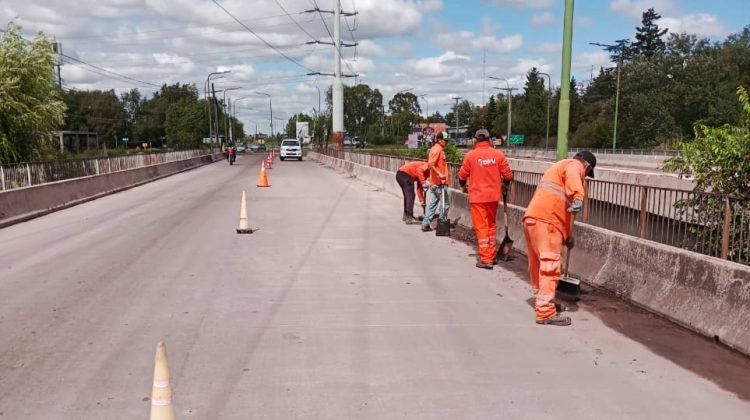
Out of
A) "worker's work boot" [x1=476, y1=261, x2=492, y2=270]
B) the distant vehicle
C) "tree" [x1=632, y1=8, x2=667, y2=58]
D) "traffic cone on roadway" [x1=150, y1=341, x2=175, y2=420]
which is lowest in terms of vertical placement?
the distant vehicle

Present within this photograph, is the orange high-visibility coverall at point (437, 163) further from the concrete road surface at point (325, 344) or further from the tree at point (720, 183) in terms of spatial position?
the tree at point (720, 183)

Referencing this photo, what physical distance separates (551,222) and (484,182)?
7.63 feet

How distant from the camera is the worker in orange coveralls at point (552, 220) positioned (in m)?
5.63

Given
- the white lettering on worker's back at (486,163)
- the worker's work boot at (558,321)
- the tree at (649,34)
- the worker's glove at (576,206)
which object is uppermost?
the tree at (649,34)

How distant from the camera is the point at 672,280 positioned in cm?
584

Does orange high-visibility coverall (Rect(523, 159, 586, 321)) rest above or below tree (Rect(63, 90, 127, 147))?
below

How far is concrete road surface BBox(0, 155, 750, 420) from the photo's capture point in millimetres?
3957

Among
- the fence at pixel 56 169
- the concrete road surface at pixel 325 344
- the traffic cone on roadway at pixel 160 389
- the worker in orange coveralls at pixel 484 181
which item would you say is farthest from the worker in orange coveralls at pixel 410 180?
the traffic cone on roadway at pixel 160 389

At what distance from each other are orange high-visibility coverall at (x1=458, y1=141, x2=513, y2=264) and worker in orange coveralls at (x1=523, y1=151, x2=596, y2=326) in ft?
6.79

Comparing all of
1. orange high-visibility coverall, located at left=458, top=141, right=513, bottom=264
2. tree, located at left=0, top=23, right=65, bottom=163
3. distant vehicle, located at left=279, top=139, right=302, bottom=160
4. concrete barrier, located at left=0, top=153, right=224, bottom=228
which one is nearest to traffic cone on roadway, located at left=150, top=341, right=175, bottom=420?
orange high-visibility coverall, located at left=458, top=141, right=513, bottom=264

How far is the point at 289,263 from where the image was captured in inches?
339

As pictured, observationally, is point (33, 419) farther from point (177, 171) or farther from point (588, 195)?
point (177, 171)

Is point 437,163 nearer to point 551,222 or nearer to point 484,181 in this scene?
point 484,181

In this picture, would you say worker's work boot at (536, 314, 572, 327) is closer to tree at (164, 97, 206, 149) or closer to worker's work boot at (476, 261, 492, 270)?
worker's work boot at (476, 261, 492, 270)
